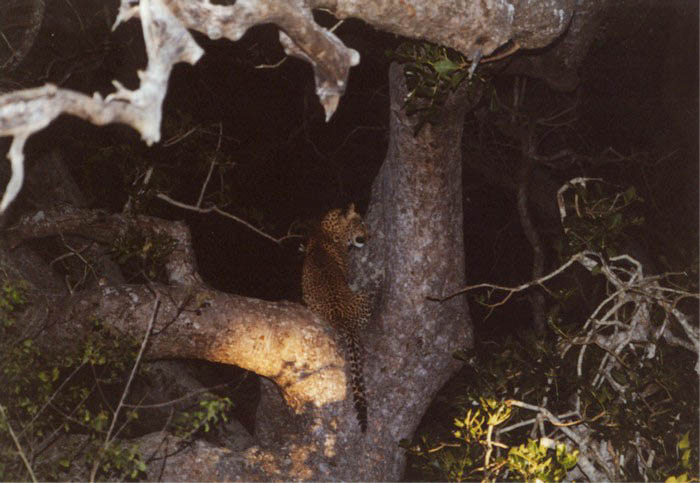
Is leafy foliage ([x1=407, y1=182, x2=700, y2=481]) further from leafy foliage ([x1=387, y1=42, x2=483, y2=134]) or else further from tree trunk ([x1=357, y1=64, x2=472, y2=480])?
leafy foliage ([x1=387, y1=42, x2=483, y2=134])

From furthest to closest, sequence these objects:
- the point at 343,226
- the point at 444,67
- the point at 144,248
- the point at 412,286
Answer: the point at 343,226 < the point at 412,286 < the point at 144,248 < the point at 444,67

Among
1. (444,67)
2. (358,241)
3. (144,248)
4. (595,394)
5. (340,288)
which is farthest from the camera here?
(358,241)

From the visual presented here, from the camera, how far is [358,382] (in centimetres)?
425

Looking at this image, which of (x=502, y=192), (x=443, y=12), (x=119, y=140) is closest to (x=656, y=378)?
(x=443, y=12)

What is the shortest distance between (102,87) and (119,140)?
1.33m

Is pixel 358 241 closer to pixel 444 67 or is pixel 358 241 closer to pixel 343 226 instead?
pixel 343 226

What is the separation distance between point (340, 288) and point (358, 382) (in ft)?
2.22

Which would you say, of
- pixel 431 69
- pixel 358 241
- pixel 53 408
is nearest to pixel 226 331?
pixel 53 408

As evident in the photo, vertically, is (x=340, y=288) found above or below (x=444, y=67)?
below

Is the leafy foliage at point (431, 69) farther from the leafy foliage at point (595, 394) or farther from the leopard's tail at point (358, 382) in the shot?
the leopard's tail at point (358, 382)

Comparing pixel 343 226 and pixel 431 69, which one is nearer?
pixel 431 69

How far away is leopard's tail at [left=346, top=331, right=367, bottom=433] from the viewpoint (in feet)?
13.9

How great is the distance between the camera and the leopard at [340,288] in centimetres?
427

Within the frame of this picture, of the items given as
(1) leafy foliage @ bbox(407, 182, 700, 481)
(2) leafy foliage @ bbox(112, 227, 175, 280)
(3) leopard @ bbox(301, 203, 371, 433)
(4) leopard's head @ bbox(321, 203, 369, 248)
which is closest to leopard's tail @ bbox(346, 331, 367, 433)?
(3) leopard @ bbox(301, 203, 371, 433)
